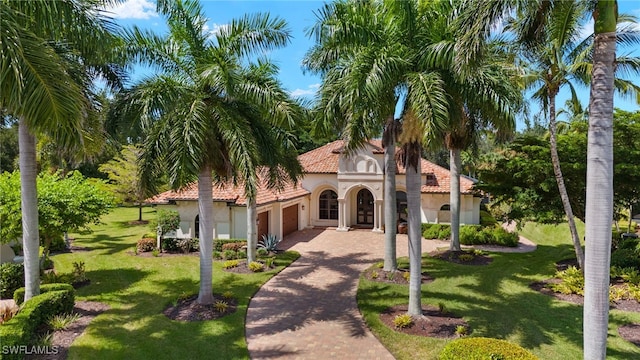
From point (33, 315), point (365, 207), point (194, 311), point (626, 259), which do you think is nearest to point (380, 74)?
point (194, 311)

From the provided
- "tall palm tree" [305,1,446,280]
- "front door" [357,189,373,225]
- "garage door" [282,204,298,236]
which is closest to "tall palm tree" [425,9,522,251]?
"tall palm tree" [305,1,446,280]

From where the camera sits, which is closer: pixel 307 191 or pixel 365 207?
pixel 307 191

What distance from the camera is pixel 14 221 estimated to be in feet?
44.0

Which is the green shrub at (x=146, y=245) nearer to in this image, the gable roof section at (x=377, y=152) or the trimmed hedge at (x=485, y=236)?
the gable roof section at (x=377, y=152)

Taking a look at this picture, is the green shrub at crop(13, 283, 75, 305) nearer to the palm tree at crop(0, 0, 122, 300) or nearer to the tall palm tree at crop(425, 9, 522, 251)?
the palm tree at crop(0, 0, 122, 300)

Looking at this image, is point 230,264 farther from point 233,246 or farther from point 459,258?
point 459,258

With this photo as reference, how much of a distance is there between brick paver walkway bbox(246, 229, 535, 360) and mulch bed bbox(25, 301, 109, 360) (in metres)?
4.77

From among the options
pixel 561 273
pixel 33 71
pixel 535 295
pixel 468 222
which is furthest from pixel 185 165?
pixel 468 222

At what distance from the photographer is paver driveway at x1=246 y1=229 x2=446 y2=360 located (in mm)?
9852

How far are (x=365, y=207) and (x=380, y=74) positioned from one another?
853 inches

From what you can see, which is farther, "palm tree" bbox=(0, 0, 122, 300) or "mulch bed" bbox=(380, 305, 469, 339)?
"mulch bed" bbox=(380, 305, 469, 339)

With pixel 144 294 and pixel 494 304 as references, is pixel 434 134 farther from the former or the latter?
pixel 144 294

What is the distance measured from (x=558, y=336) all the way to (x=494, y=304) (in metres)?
2.59

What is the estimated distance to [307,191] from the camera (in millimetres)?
29484
